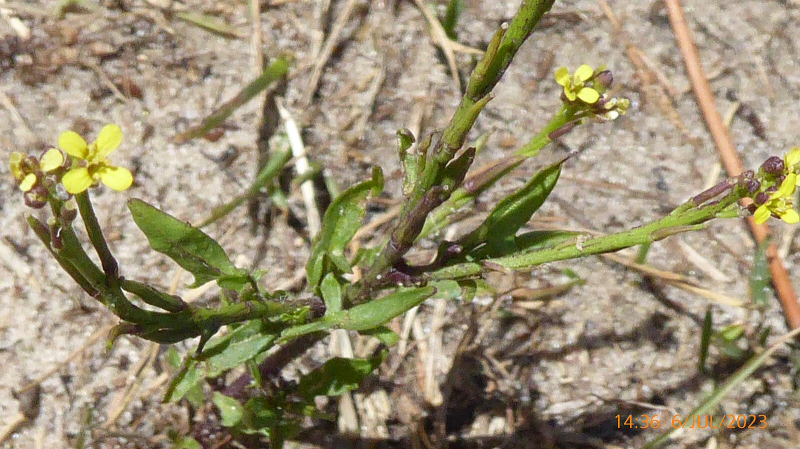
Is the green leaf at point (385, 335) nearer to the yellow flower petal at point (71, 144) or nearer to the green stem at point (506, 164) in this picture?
the green stem at point (506, 164)

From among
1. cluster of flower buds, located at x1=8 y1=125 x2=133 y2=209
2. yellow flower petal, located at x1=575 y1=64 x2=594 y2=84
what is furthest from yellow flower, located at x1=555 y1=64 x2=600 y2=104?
cluster of flower buds, located at x1=8 y1=125 x2=133 y2=209

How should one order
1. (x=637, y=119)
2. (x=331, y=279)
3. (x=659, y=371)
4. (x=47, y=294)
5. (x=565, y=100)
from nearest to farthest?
(x=565, y=100), (x=331, y=279), (x=47, y=294), (x=659, y=371), (x=637, y=119)

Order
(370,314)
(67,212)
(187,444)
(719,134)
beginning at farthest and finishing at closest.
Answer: (719,134) → (187,444) → (370,314) → (67,212)

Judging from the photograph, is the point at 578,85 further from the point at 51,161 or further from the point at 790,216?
the point at 51,161

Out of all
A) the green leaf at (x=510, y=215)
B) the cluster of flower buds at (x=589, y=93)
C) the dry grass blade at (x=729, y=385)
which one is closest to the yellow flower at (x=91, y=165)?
the green leaf at (x=510, y=215)

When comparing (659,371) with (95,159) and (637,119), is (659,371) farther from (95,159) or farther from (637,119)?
(95,159)

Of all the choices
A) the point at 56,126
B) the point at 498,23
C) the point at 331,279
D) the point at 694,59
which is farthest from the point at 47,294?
the point at 694,59

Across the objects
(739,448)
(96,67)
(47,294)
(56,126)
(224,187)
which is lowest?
(739,448)

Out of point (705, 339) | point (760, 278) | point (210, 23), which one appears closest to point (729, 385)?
point (705, 339)
